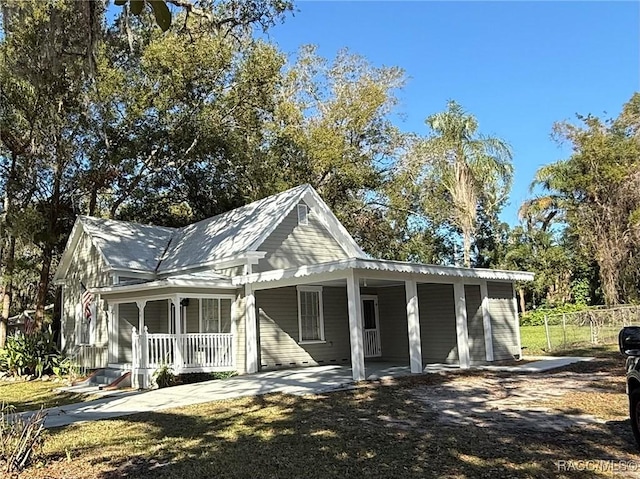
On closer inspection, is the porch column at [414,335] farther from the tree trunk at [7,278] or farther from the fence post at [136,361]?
the tree trunk at [7,278]

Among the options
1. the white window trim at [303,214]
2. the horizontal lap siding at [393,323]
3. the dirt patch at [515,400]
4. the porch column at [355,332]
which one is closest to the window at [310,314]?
the white window trim at [303,214]

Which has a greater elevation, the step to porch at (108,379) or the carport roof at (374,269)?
the carport roof at (374,269)

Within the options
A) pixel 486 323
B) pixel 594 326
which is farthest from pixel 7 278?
pixel 594 326

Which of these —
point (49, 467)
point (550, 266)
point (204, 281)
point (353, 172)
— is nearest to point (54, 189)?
point (204, 281)

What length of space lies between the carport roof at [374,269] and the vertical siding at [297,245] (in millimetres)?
1609

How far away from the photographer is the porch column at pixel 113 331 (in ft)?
50.6

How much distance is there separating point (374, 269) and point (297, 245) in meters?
4.71

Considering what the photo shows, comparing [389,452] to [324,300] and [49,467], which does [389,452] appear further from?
[324,300]

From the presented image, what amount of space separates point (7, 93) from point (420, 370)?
556 inches

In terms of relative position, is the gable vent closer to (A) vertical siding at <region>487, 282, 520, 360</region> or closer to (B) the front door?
(B) the front door

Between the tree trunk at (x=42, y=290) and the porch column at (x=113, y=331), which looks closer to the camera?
the porch column at (x=113, y=331)

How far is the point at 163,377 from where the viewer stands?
12.5 metres

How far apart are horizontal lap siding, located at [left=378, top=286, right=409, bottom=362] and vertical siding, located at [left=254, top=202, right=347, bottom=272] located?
1923mm

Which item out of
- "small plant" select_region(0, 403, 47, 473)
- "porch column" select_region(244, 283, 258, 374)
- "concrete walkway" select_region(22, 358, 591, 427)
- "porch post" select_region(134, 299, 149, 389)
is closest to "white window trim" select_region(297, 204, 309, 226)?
"porch column" select_region(244, 283, 258, 374)
